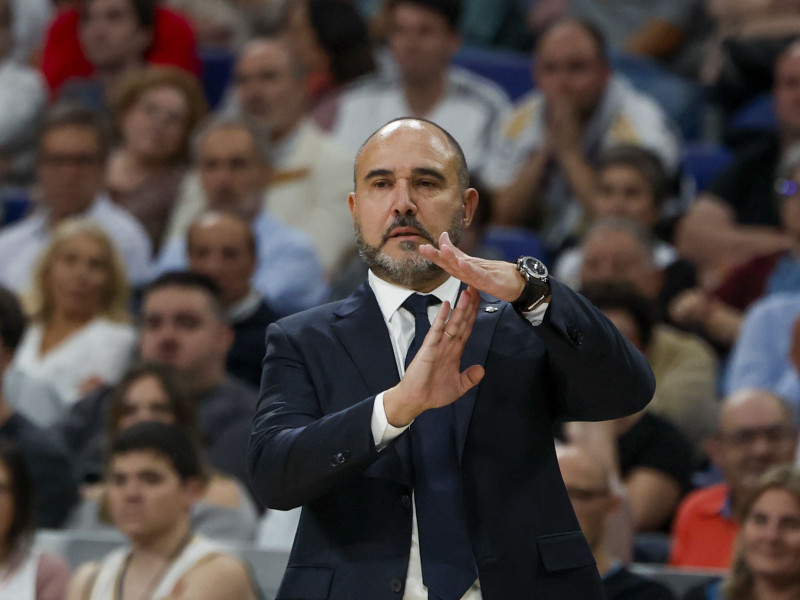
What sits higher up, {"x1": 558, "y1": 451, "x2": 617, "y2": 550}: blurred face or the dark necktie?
the dark necktie

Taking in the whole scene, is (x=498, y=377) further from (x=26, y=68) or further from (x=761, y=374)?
(x=26, y=68)

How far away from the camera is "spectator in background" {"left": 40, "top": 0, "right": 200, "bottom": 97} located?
7.58 m

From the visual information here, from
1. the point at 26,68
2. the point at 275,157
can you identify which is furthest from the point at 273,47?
the point at 26,68

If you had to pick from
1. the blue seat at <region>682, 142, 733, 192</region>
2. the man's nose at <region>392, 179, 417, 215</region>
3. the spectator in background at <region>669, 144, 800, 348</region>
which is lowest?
the blue seat at <region>682, 142, 733, 192</region>

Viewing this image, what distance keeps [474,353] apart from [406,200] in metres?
0.26

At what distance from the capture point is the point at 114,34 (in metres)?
7.50

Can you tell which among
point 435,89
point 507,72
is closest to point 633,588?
point 435,89

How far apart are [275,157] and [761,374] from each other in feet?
8.03

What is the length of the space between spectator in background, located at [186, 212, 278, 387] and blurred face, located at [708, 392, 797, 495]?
1823mm

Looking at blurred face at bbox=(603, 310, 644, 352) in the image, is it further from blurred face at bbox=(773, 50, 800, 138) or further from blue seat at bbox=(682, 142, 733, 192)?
blue seat at bbox=(682, 142, 733, 192)

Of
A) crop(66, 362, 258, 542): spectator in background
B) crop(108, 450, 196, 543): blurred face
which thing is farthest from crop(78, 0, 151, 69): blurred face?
crop(108, 450, 196, 543): blurred face

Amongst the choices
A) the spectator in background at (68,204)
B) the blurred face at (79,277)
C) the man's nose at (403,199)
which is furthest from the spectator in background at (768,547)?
the spectator in background at (68,204)

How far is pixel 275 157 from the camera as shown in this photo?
22.0 feet

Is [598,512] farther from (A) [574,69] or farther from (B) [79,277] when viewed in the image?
(A) [574,69]
